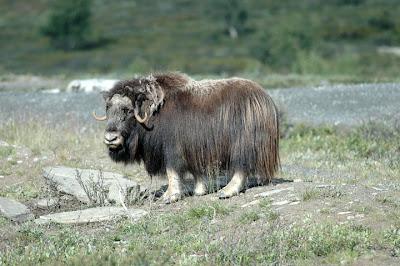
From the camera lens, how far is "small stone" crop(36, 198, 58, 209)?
866 cm

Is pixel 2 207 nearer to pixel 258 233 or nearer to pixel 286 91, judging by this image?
pixel 258 233

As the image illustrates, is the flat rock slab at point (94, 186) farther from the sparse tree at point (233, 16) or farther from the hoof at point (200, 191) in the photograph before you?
the sparse tree at point (233, 16)

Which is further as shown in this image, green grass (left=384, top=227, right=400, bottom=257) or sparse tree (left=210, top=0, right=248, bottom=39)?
sparse tree (left=210, top=0, right=248, bottom=39)

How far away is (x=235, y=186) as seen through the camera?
820 centimetres


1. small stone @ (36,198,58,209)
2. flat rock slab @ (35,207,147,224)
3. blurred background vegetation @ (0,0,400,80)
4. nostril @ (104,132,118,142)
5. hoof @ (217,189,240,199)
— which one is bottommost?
blurred background vegetation @ (0,0,400,80)

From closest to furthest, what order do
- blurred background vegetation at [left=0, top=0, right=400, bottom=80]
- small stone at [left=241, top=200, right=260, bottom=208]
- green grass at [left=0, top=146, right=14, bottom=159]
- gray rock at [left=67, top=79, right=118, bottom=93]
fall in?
1. small stone at [left=241, top=200, right=260, bottom=208]
2. green grass at [left=0, top=146, right=14, bottom=159]
3. gray rock at [left=67, top=79, right=118, bottom=93]
4. blurred background vegetation at [left=0, top=0, right=400, bottom=80]

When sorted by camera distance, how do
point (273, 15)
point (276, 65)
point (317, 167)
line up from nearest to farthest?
point (317, 167) < point (276, 65) < point (273, 15)

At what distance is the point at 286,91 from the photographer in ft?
58.2

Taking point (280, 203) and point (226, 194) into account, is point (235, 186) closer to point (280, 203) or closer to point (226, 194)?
point (226, 194)

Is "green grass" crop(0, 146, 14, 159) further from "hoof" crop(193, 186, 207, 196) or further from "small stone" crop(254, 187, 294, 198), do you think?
"small stone" crop(254, 187, 294, 198)

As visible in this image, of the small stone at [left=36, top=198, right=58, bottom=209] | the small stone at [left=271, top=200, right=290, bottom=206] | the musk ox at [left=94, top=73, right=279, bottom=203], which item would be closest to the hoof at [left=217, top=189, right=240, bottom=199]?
the musk ox at [left=94, top=73, right=279, bottom=203]

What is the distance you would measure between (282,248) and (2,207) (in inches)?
123

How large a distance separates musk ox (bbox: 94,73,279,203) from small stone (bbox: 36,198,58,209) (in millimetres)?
750

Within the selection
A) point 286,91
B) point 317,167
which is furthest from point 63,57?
point 317,167
